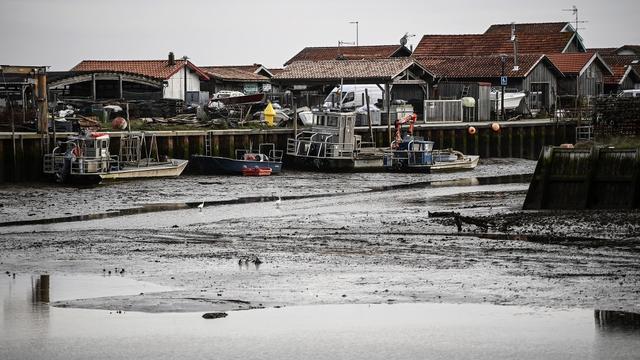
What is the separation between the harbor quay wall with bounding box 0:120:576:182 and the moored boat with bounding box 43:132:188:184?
91 centimetres

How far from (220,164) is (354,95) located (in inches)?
639

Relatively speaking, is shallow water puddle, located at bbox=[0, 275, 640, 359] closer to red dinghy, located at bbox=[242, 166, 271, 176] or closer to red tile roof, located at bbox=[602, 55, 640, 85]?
red dinghy, located at bbox=[242, 166, 271, 176]

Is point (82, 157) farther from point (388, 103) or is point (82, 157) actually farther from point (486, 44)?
point (486, 44)

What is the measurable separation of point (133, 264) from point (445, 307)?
7085 mm

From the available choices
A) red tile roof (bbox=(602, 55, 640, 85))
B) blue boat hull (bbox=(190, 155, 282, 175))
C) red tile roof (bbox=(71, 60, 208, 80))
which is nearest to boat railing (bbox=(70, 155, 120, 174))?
blue boat hull (bbox=(190, 155, 282, 175))

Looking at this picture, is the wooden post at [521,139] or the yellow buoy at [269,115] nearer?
the yellow buoy at [269,115]

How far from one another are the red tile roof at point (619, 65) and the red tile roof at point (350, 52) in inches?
558

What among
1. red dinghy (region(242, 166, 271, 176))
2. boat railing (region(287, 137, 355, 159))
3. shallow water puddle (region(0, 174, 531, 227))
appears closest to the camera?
shallow water puddle (region(0, 174, 531, 227))

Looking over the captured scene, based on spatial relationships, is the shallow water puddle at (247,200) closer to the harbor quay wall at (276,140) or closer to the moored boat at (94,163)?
the moored boat at (94,163)

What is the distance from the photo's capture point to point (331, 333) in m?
16.4

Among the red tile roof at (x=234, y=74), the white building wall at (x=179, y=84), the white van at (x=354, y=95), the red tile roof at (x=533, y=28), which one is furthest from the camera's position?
the red tile roof at (x=533, y=28)

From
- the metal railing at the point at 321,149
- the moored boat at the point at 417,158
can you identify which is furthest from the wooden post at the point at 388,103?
the metal railing at the point at 321,149

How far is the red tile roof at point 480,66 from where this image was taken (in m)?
70.0

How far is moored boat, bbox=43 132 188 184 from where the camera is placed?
42875 millimetres
